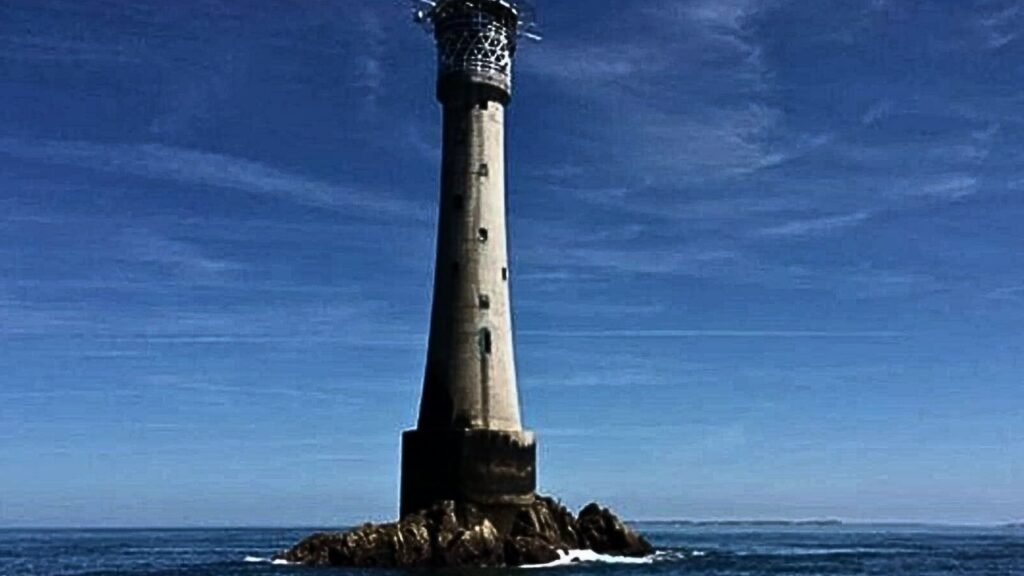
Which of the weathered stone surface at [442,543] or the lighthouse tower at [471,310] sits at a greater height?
the lighthouse tower at [471,310]

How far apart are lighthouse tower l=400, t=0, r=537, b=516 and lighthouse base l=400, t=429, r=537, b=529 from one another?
0.14ft

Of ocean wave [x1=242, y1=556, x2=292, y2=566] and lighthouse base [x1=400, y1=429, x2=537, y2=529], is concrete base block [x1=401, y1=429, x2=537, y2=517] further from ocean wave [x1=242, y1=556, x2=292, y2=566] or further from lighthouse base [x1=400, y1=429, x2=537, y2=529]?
ocean wave [x1=242, y1=556, x2=292, y2=566]

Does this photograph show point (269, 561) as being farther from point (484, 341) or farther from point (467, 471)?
point (484, 341)

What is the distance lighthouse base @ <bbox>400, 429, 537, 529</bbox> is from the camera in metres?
52.5

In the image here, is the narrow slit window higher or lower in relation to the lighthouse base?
higher

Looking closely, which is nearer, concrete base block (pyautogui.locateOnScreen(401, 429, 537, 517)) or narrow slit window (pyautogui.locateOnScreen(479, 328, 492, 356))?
concrete base block (pyautogui.locateOnScreen(401, 429, 537, 517))

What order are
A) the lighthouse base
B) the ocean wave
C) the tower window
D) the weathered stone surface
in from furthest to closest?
the ocean wave, the tower window, the lighthouse base, the weathered stone surface

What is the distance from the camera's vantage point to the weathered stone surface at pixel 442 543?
50750 mm

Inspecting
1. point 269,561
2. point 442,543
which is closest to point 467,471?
point 442,543

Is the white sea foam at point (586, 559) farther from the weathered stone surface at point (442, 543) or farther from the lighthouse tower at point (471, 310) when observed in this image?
the lighthouse tower at point (471, 310)

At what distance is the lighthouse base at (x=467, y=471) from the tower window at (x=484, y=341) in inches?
137

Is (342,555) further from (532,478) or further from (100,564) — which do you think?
(100,564)

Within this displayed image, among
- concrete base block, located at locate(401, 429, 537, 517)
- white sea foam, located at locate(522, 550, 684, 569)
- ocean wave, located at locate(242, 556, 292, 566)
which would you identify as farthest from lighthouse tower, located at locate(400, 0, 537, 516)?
ocean wave, located at locate(242, 556, 292, 566)

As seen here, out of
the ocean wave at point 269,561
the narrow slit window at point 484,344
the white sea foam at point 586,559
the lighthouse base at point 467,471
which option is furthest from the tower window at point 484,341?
the ocean wave at point 269,561
